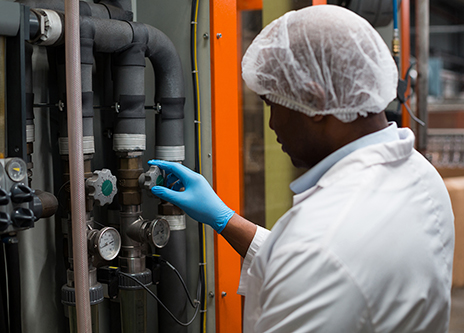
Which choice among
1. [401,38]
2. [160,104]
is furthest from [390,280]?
[401,38]

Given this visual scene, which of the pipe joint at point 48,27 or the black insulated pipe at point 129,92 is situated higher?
the pipe joint at point 48,27

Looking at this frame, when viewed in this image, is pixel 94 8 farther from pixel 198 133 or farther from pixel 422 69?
pixel 422 69

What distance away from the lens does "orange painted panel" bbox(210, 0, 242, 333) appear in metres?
1.38

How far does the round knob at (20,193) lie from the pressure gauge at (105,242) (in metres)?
0.24

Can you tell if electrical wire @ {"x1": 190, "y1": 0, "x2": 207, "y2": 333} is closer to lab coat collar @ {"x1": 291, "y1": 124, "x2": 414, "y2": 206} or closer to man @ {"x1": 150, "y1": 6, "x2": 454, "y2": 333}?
man @ {"x1": 150, "y1": 6, "x2": 454, "y2": 333}

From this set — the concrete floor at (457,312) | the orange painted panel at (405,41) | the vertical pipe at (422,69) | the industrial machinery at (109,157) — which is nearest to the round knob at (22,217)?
the industrial machinery at (109,157)

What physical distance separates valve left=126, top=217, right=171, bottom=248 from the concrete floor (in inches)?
77.4

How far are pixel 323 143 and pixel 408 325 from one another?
0.33m

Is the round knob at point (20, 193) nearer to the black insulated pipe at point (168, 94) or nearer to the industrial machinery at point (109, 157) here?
the industrial machinery at point (109, 157)

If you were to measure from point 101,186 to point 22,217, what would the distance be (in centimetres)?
24

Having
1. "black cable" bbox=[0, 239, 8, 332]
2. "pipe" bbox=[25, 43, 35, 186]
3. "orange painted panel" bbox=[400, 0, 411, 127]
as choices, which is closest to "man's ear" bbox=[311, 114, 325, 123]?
"pipe" bbox=[25, 43, 35, 186]

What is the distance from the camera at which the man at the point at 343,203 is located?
71 cm

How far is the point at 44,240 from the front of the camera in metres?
1.31

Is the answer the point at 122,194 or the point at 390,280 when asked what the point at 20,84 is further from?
the point at 390,280
